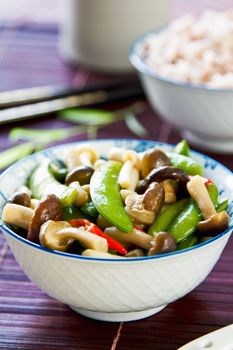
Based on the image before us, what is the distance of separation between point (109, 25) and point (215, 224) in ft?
4.38

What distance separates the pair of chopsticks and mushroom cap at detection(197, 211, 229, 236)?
3.08 feet

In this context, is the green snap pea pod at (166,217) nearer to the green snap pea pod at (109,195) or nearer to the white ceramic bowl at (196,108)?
the green snap pea pod at (109,195)

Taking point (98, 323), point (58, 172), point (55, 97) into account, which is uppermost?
point (58, 172)

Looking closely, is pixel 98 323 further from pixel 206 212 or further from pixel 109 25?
pixel 109 25

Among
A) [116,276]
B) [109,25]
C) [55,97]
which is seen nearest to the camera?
[116,276]

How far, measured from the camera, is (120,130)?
6.41ft

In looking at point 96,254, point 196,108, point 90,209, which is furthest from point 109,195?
point 196,108

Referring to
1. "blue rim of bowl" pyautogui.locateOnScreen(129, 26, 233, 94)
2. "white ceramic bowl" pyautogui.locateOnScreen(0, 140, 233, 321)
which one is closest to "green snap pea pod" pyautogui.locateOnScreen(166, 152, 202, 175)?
"white ceramic bowl" pyautogui.locateOnScreen(0, 140, 233, 321)

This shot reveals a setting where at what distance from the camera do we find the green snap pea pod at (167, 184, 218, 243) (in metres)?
1.11

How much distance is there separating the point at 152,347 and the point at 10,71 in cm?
144

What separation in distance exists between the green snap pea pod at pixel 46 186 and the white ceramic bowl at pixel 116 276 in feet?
0.36

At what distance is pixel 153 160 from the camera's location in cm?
124

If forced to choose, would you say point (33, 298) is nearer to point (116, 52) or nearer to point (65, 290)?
point (65, 290)

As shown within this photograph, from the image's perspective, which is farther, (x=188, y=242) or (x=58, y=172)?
(x=58, y=172)
